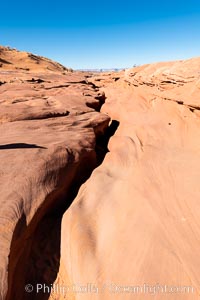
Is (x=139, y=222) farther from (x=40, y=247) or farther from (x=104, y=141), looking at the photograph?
(x=104, y=141)

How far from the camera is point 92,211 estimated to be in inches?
163

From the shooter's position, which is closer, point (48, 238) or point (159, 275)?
point (159, 275)

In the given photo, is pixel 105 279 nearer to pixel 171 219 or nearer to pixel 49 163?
pixel 171 219

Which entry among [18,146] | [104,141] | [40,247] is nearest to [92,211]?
[40,247]

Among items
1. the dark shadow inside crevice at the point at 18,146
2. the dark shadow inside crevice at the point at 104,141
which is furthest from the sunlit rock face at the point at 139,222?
the dark shadow inside crevice at the point at 18,146

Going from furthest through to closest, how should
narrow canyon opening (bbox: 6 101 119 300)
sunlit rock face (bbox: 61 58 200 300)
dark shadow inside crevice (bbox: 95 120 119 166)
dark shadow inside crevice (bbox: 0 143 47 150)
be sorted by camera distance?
dark shadow inside crevice (bbox: 95 120 119 166), dark shadow inside crevice (bbox: 0 143 47 150), narrow canyon opening (bbox: 6 101 119 300), sunlit rock face (bbox: 61 58 200 300)

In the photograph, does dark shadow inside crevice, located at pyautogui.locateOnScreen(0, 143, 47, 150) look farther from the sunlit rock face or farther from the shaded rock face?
the sunlit rock face

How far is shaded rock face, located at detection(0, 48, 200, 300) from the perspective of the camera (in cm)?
291

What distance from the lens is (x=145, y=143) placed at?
7.09m

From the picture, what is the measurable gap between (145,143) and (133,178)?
90.4 inches

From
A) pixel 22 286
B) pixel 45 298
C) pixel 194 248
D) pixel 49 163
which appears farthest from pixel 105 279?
pixel 49 163

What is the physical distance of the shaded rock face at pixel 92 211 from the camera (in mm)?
2912

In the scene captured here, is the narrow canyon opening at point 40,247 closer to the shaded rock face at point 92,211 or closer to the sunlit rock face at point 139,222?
the shaded rock face at point 92,211

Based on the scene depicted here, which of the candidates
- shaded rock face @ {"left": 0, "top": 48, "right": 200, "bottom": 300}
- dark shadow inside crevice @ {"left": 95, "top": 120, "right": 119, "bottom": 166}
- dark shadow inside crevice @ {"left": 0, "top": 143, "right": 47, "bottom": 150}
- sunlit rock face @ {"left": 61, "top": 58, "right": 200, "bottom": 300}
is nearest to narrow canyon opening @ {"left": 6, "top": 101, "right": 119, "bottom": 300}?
shaded rock face @ {"left": 0, "top": 48, "right": 200, "bottom": 300}
